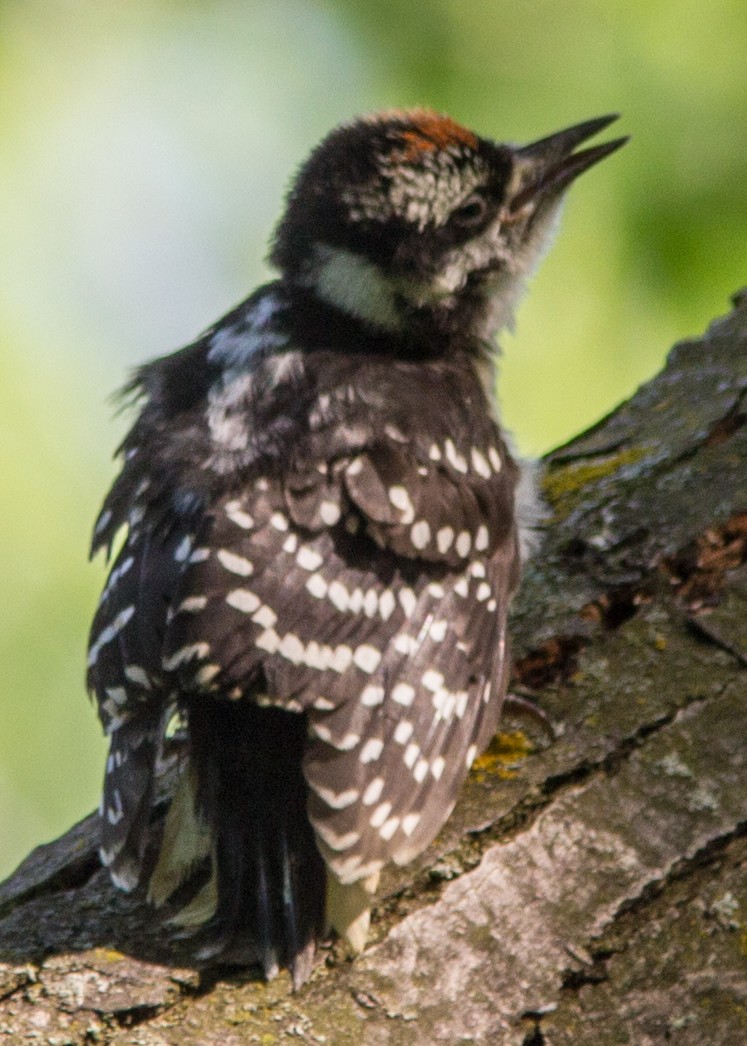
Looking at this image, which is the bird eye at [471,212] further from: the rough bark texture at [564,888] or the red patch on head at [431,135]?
the rough bark texture at [564,888]

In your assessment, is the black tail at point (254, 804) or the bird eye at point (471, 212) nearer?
the black tail at point (254, 804)

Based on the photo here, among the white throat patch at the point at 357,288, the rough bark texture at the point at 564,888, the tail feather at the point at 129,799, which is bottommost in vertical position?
the rough bark texture at the point at 564,888

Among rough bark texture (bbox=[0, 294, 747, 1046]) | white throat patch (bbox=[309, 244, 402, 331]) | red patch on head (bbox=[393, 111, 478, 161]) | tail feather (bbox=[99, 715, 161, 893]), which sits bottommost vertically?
rough bark texture (bbox=[0, 294, 747, 1046])

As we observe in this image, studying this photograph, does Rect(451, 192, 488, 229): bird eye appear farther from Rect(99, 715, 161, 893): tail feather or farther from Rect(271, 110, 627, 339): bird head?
Rect(99, 715, 161, 893): tail feather

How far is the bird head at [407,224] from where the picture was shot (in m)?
3.15

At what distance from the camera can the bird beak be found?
11.4 feet

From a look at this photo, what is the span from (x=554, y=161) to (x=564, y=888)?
2.12 metres

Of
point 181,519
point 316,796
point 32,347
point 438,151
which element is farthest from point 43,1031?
point 32,347

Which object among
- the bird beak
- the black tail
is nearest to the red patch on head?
the bird beak

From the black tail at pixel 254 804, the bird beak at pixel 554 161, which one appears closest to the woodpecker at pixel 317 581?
the black tail at pixel 254 804

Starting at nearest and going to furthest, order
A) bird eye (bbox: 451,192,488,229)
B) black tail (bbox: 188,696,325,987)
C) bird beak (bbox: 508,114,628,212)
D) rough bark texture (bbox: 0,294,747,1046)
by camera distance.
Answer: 1. rough bark texture (bbox: 0,294,747,1046)
2. black tail (bbox: 188,696,325,987)
3. bird eye (bbox: 451,192,488,229)
4. bird beak (bbox: 508,114,628,212)

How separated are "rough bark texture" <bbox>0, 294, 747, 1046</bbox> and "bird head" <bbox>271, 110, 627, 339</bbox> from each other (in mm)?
792

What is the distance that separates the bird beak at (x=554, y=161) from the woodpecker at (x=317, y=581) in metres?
0.29

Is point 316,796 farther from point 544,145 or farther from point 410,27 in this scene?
point 410,27
